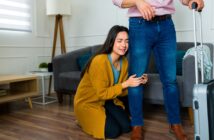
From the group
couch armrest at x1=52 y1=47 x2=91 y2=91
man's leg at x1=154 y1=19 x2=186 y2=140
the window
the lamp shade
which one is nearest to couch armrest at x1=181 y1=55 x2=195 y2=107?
man's leg at x1=154 y1=19 x2=186 y2=140

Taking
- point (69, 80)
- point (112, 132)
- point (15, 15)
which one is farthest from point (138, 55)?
point (15, 15)

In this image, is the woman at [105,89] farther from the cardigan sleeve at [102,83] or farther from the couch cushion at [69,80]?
the couch cushion at [69,80]

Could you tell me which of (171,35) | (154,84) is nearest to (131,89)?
(171,35)

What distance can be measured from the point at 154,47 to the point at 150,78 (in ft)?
2.02

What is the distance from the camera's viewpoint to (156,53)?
1.71 meters

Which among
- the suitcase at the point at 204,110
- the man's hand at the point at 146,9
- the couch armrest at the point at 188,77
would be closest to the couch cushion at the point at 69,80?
the couch armrest at the point at 188,77

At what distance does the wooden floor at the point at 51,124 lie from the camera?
1961 mm

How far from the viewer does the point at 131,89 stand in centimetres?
169

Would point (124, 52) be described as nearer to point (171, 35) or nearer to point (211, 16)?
point (171, 35)

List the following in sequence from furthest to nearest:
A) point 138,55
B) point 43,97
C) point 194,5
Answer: point 43,97 → point 138,55 → point 194,5

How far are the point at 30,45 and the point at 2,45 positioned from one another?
0.45 meters

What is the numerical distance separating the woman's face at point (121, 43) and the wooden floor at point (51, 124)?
63cm

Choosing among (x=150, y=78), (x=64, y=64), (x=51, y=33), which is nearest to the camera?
(x=150, y=78)

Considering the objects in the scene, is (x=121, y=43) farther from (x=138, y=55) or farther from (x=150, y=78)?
(x=150, y=78)
